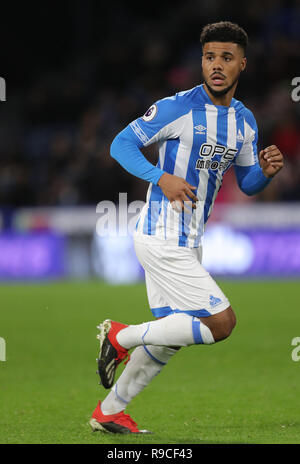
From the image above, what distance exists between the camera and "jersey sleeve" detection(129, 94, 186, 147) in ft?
15.0

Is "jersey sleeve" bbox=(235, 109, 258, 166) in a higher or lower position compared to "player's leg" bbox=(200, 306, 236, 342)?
higher

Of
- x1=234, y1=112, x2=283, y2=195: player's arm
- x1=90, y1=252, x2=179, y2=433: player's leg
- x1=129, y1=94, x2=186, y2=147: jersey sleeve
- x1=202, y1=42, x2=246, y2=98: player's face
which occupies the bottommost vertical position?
x1=90, y1=252, x2=179, y2=433: player's leg

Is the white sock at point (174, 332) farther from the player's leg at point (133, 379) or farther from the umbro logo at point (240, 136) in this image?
the umbro logo at point (240, 136)

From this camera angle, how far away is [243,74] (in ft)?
51.0

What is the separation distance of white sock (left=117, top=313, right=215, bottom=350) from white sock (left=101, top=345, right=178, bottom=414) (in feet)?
0.59

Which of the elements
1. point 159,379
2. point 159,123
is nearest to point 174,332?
point 159,123

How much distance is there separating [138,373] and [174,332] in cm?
41

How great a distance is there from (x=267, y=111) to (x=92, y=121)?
318 cm

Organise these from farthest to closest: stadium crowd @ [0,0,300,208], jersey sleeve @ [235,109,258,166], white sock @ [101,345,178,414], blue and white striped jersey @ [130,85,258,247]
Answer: stadium crowd @ [0,0,300,208]
jersey sleeve @ [235,109,258,166]
white sock @ [101,345,178,414]
blue and white striped jersey @ [130,85,258,247]

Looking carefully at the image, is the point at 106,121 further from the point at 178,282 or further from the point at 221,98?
the point at 178,282

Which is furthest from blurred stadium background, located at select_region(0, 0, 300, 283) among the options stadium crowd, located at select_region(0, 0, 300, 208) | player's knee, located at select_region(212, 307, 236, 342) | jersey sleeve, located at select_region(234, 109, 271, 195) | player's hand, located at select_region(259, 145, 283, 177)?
player's knee, located at select_region(212, 307, 236, 342)

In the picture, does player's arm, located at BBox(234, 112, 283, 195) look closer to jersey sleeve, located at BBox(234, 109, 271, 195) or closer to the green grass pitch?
jersey sleeve, located at BBox(234, 109, 271, 195)
